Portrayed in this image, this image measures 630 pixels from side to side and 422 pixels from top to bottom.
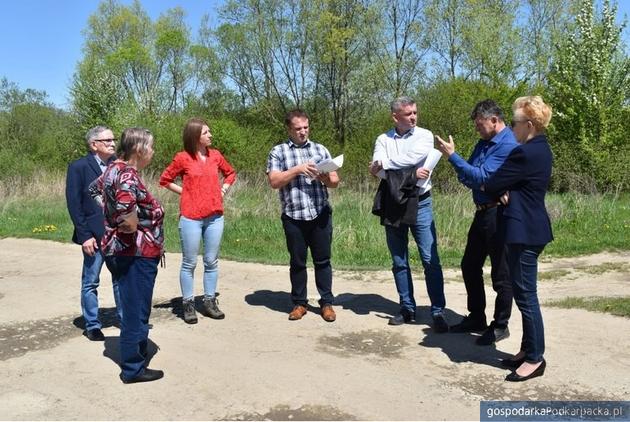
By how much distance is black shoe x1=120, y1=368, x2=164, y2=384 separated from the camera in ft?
14.6

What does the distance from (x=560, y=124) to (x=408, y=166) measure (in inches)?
869

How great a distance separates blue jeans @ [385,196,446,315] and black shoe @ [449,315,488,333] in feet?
0.73

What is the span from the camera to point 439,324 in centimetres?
552

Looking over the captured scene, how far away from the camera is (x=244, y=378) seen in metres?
4.50

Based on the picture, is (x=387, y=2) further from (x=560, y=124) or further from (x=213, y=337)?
(x=213, y=337)

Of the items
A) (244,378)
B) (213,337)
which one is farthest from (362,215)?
(244,378)

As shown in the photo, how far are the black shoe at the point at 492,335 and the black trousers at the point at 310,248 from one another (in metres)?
1.58

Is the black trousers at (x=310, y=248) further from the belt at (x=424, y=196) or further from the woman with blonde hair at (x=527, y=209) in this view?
the woman with blonde hair at (x=527, y=209)

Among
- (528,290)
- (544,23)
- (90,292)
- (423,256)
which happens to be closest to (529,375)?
(528,290)

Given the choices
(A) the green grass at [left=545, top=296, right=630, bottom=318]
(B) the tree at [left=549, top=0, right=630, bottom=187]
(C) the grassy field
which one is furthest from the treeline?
(A) the green grass at [left=545, top=296, right=630, bottom=318]

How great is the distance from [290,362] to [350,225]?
22.3 feet

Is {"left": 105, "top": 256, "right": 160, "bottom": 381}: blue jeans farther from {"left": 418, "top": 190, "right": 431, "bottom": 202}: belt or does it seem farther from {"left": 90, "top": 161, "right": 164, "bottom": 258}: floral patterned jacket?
{"left": 418, "top": 190, "right": 431, "bottom": 202}: belt

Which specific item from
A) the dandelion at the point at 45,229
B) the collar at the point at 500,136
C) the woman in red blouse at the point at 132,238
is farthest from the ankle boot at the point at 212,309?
the dandelion at the point at 45,229

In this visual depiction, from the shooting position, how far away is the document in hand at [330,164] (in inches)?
215
